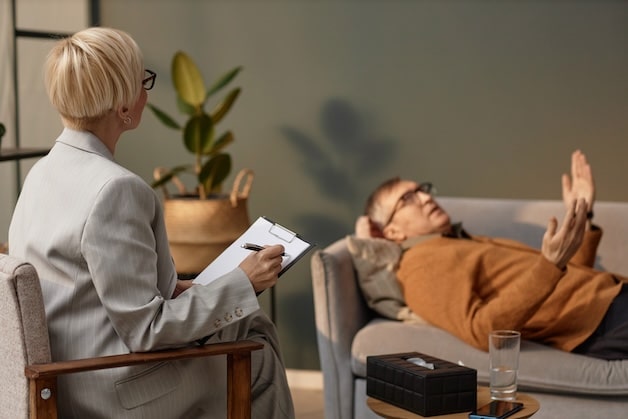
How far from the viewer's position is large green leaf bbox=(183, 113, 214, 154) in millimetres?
3990

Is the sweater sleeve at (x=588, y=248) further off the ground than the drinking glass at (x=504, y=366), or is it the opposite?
the sweater sleeve at (x=588, y=248)

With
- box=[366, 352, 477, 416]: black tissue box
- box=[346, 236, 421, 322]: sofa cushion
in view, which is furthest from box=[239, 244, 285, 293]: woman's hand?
box=[346, 236, 421, 322]: sofa cushion

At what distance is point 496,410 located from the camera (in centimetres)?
241

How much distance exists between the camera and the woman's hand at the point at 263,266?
212 cm

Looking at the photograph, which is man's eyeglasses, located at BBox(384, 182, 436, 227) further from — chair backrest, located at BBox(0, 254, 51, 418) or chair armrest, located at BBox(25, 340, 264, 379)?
chair backrest, located at BBox(0, 254, 51, 418)

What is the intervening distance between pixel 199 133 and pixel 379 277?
1098 mm

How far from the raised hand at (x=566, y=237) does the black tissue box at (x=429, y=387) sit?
1.68 ft

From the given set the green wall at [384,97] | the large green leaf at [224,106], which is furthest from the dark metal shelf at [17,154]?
the green wall at [384,97]

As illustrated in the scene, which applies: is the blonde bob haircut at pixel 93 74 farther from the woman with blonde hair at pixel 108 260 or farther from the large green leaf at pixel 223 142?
the large green leaf at pixel 223 142

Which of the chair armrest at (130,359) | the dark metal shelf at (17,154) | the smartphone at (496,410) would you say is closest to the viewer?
the chair armrest at (130,359)

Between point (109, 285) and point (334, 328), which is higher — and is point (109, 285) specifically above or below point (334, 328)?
above

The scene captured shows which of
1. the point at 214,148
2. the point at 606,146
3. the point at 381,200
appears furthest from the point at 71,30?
the point at 606,146

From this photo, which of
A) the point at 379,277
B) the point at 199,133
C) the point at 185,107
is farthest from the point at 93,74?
the point at 185,107

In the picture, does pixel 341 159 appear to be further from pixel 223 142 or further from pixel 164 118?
pixel 164 118
